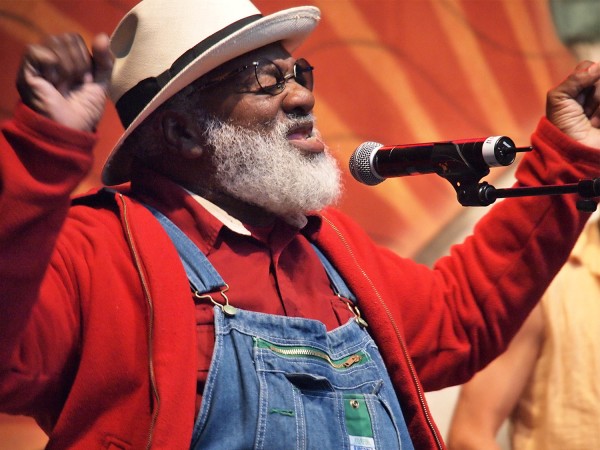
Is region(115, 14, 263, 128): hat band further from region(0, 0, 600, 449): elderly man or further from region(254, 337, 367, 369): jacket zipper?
region(254, 337, 367, 369): jacket zipper

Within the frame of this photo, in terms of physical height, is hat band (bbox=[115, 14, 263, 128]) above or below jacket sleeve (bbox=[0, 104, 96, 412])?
above

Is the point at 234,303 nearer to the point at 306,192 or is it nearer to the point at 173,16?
the point at 306,192

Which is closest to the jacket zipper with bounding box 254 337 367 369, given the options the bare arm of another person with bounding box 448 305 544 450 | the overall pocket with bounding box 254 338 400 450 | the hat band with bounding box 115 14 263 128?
the overall pocket with bounding box 254 338 400 450

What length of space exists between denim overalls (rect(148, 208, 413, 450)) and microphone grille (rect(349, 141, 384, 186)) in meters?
0.27

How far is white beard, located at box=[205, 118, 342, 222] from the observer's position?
1886 mm

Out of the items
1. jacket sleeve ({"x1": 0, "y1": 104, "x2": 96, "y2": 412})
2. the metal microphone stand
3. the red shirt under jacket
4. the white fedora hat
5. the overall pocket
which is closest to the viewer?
jacket sleeve ({"x1": 0, "y1": 104, "x2": 96, "y2": 412})

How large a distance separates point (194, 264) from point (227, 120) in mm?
345

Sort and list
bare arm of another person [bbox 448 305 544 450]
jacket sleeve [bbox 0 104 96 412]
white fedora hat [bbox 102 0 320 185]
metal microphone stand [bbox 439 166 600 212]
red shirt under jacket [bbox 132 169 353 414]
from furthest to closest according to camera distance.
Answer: bare arm of another person [bbox 448 305 544 450]
white fedora hat [bbox 102 0 320 185]
red shirt under jacket [bbox 132 169 353 414]
metal microphone stand [bbox 439 166 600 212]
jacket sleeve [bbox 0 104 96 412]

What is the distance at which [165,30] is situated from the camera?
1.92 meters

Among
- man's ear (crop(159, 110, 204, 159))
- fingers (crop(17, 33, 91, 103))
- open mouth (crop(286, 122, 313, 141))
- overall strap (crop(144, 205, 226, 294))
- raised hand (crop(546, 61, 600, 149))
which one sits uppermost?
raised hand (crop(546, 61, 600, 149))

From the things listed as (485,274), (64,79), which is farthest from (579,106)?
(64,79)

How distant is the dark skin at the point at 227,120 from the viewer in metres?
1.92

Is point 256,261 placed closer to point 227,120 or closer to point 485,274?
point 227,120

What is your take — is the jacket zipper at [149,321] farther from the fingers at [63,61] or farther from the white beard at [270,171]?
the fingers at [63,61]
